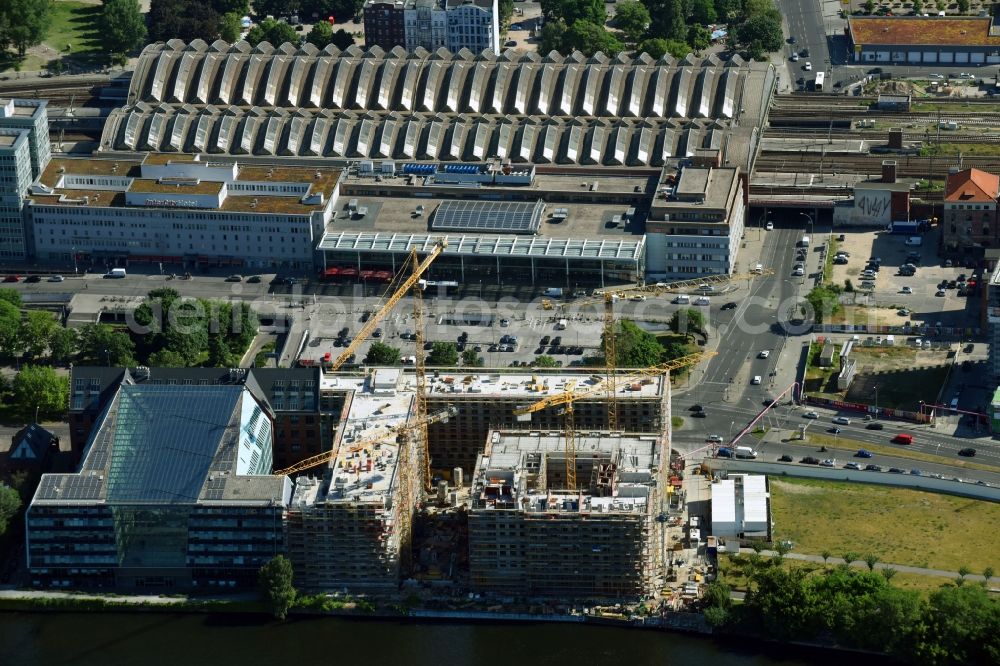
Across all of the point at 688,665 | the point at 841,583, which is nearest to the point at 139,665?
the point at 688,665

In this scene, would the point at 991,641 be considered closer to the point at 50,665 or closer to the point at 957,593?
the point at 957,593

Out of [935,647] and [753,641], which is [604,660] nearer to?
[753,641]

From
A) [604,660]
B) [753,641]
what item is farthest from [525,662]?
[753,641]

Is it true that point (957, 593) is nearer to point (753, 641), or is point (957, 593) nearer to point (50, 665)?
point (753, 641)

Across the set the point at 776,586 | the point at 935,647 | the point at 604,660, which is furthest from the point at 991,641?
the point at 604,660

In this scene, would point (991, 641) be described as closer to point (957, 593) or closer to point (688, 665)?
point (957, 593)

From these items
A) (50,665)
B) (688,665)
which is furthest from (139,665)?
(688,665)
